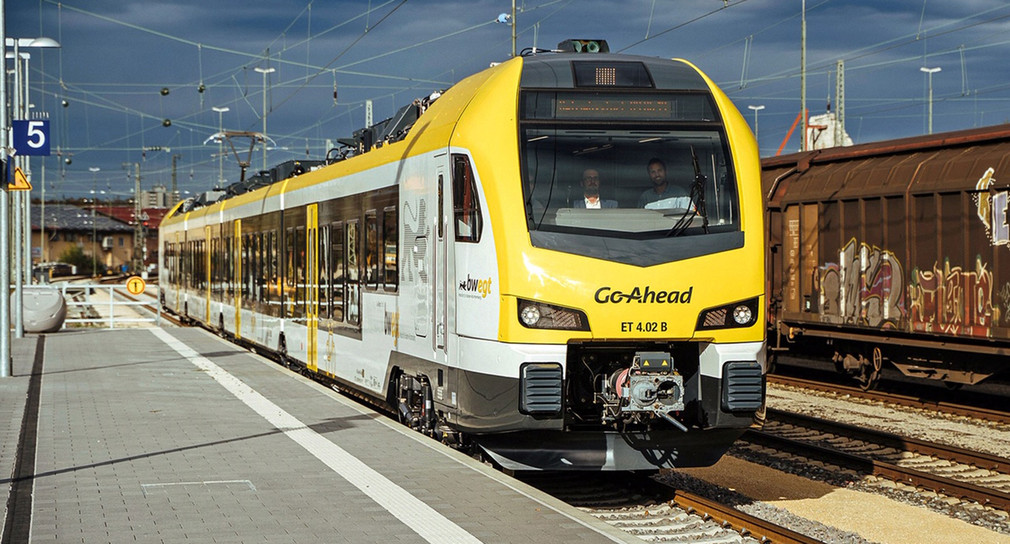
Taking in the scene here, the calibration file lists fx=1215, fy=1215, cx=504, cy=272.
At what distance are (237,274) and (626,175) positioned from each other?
15606mm

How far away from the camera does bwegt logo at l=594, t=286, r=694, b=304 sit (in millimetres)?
9094

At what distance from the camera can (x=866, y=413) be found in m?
16.6

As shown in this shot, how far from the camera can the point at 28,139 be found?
61.5 ft

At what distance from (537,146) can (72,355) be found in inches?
624

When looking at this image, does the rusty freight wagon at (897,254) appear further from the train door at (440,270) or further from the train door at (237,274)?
the train door at (237,274)

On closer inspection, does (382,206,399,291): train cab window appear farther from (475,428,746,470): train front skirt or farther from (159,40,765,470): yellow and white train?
(475,428,746,470): train front skirt

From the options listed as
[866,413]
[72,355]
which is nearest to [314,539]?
[866,413]

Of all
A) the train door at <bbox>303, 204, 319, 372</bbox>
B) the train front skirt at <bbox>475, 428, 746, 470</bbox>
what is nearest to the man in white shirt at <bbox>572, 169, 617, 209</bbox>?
the train front skirt at <bbox>475, 428, 746, 470</bbox>

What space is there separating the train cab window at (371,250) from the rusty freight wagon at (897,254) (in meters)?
7.55

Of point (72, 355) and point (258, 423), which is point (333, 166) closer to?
point (258, 423)

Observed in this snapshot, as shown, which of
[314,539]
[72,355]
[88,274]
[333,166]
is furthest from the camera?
[88,274]

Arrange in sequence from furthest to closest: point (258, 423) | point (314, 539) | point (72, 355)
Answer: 1. point (72, 355)
2. point (258, 423)
3. point (314, 539)

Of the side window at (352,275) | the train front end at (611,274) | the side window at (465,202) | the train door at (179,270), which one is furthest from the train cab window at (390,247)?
the train door at (179,270)

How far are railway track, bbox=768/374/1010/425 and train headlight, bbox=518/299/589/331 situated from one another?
8611 millimetres
